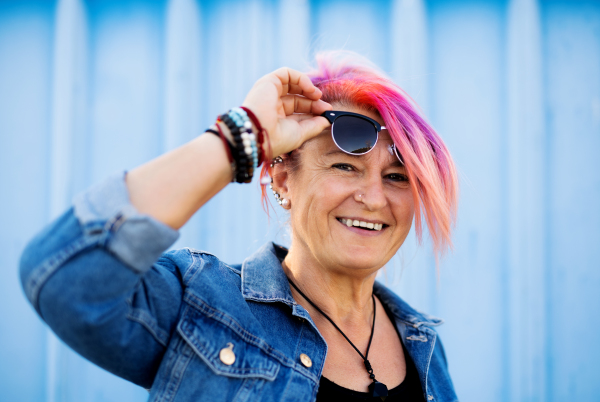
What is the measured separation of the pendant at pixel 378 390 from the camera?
1.36 meters

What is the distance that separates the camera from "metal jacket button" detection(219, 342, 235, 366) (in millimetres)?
1078

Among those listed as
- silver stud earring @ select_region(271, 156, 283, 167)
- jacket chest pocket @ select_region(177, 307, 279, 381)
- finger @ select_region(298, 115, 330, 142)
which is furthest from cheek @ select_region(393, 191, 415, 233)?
jacket chest pocket @ select_region(177, 307, 279, 381)

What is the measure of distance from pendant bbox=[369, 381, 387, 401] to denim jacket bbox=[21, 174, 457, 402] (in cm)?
22

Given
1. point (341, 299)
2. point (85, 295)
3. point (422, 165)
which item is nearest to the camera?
point (85, 295)

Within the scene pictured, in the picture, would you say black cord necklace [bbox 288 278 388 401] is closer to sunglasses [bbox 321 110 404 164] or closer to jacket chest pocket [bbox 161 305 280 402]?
jacket chest pocket [bbox 161 305 280 402]

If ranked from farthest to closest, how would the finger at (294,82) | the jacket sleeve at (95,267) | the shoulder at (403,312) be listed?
the shoulder at (403,312), the finger at (294,82), the jacket sleeve at (95,267)

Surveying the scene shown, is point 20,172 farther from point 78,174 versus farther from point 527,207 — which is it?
point 527,207

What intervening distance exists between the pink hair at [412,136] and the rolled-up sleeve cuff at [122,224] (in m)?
0.95

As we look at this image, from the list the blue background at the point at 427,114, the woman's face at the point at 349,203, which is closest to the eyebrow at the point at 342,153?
the woman's face at the point at 349,203

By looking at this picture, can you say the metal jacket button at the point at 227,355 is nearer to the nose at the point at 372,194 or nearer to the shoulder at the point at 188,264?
the shoulder at the point at 188,264

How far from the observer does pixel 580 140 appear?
8.27 feet

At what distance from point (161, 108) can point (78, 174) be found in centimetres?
67

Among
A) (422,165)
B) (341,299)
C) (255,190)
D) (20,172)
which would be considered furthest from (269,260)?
(20,172)

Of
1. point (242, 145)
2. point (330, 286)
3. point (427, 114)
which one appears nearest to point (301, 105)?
point (242, 145)
